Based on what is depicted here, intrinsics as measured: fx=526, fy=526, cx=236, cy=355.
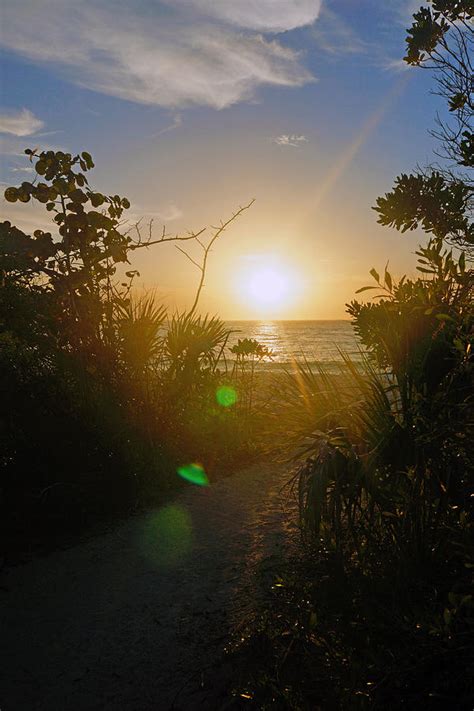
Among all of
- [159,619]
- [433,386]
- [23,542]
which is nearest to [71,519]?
[23,542]

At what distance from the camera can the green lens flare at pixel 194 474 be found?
8004mm

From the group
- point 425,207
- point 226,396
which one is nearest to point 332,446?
point 425,207

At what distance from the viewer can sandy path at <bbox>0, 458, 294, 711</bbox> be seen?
3.68 m

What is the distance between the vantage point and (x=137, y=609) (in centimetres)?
459

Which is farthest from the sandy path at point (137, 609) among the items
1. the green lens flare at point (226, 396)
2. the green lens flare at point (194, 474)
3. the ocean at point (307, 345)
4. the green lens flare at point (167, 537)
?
the green lens flare at point (226, 396)

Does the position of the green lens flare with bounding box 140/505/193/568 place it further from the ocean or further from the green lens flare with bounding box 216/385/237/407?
the green lens flare with bounding box 216/385/237/407

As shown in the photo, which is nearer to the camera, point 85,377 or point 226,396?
point 85,377

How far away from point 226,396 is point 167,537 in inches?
184

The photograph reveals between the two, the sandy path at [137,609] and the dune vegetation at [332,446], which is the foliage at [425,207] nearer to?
the dune vegetation at [332,446]

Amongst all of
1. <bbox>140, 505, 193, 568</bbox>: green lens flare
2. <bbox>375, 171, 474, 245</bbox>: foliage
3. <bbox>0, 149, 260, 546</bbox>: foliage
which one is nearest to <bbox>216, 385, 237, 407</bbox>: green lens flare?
<bbox>0, 149, 260, 546</bbox>: foliage

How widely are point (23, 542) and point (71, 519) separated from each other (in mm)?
622

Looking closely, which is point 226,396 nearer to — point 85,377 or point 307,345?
point 85,377

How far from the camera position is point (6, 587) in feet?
16.6

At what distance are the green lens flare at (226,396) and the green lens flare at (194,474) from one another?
1.91 metres
